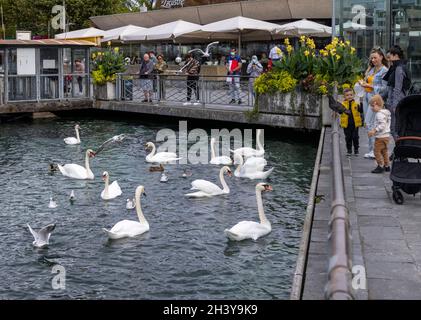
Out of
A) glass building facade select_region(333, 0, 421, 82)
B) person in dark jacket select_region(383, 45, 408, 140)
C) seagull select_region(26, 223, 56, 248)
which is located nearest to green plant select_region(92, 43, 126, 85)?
glass building facade select_region(333, 0, 421, 82)

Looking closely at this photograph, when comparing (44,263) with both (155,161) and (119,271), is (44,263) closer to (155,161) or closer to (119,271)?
(119,271)

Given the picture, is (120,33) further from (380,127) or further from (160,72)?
(380,127)

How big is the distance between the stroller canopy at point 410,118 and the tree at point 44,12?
127 ft

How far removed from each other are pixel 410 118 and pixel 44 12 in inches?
1604

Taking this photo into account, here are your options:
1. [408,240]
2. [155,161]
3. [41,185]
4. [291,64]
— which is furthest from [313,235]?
[291,64]

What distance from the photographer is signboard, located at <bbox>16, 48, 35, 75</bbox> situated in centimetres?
2614

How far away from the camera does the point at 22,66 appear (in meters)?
26.3

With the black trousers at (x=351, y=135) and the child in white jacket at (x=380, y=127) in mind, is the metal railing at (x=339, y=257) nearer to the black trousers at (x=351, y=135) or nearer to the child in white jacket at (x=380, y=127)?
the child in white jacket at (x=380, y=127)

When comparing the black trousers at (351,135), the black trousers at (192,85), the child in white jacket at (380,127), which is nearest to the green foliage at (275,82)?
the black trousers at (192,85)

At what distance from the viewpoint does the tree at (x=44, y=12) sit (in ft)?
155

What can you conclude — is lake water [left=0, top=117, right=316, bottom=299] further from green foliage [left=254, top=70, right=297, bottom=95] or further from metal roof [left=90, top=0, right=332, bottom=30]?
metal roof [left=90, top=0, right=332, bottom=30]

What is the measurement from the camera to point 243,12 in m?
35.6

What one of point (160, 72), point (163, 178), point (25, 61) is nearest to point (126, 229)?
point (163, 178)

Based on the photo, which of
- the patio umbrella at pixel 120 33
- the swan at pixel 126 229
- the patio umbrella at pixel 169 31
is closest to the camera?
the swan at pixel 126 229
